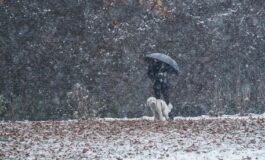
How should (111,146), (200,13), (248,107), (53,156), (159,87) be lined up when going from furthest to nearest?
(200,13) → (248,107) → (159,87) → (111,146) → (53,156)

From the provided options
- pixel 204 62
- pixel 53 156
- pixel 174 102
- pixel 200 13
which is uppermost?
pixel 200 13

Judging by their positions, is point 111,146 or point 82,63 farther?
point 82,63

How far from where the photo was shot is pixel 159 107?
14.6m

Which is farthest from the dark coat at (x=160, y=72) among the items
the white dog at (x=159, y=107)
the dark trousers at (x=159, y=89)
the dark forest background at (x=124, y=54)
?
the dark forest background at (x=124, y=54)

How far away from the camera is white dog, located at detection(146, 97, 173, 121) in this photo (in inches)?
574

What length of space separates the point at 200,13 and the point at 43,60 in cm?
553

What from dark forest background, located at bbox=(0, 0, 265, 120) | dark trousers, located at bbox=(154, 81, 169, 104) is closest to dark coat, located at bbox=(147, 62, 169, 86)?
dark trousers, located at bbox=(154, 81, 169, 104)

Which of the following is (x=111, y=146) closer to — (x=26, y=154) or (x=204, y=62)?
(x=26, y=154)

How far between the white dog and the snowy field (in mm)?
529

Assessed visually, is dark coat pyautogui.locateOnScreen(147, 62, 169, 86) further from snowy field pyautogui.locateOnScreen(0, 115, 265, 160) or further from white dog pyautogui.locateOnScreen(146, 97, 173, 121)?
snowy field pyautogui.locateOnScreen(0, 115, 265, 160)

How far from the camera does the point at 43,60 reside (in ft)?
64.6

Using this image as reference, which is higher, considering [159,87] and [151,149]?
[159,87]

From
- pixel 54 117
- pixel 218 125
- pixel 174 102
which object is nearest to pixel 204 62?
pixel 174 102

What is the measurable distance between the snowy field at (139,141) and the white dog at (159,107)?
1.74 ft
